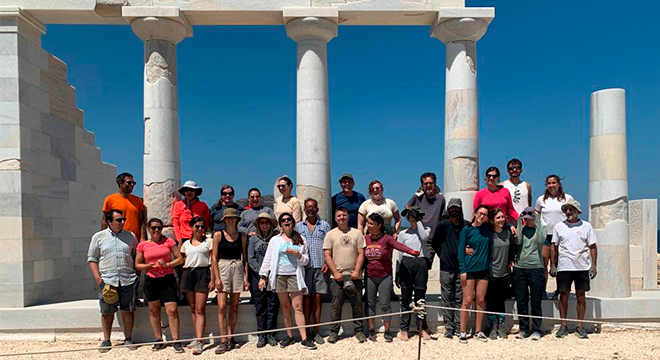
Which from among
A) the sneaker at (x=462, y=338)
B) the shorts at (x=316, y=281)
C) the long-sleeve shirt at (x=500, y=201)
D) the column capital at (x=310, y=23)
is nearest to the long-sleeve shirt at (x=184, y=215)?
the shorts at (x=316, y=281)

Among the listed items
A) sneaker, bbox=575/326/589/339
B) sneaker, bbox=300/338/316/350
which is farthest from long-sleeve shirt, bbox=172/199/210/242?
sneaker, bbox=575/326/589/339

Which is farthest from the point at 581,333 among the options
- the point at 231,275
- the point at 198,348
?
the point at 198,348

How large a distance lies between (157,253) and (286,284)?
1942mm

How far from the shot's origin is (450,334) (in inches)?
272

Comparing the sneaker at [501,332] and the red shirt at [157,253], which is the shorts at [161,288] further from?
the sneaker at [501,332]

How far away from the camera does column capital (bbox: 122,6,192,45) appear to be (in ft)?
25.7

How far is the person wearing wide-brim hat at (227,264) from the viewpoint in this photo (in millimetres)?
6613

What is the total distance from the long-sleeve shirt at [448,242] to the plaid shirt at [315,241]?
1760mm

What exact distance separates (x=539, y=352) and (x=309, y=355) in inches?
129

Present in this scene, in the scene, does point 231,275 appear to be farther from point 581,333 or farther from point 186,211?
point 581,333

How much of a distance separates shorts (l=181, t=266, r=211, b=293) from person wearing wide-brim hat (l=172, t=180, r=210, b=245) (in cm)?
72

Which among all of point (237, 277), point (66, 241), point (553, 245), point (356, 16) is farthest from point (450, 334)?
point (66, 241)

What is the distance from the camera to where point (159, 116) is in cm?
805

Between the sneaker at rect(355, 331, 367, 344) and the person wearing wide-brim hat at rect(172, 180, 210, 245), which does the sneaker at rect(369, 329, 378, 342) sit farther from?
the person wearing wide-brim hat at rect(172, 180, 210, 245)
